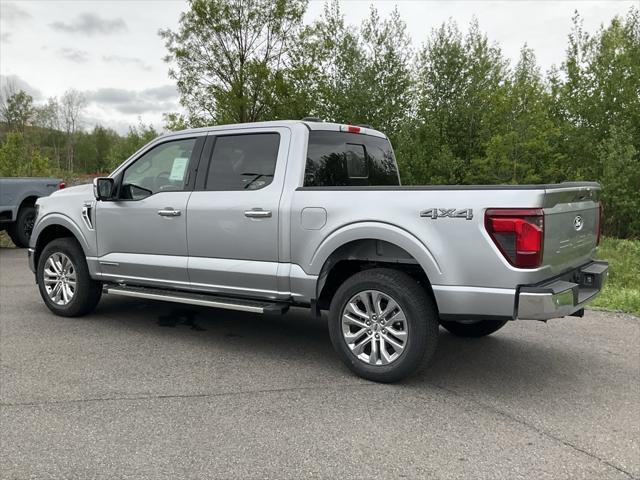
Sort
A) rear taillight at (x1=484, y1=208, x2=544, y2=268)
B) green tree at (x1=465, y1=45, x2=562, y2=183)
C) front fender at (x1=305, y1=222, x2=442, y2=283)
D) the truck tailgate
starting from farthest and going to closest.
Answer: green tree at (x1=465, y1=45, x2=562, y2=183)
front fender at (x1=305, y1=222, x2=442, y2=283)
the truck tailgate
rear taillight at (x1=484, y1=208, x2=544, y2=268)

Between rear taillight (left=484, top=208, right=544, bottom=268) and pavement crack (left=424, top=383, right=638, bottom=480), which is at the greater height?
rear taillight (left=484, top=208, right=544, bottom=268)

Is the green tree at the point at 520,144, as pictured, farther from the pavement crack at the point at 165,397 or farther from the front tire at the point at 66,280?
the pavement crack at the point at 165,397

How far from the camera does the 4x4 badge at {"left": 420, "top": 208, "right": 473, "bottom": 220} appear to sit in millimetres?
3758

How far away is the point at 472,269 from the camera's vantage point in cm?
379

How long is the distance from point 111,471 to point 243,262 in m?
2.21

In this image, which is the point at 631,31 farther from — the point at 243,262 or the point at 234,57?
the point at 243,262

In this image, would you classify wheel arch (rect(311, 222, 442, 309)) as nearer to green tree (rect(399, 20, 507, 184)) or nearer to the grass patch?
the grass patch

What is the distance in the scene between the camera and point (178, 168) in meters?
5.39

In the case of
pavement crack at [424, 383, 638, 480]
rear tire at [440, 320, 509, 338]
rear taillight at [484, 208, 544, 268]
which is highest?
rear taillight at [484, 208, 544, 268]

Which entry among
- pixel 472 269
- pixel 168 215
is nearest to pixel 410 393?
pixel 472 269

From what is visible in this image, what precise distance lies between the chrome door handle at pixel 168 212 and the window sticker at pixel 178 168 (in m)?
0.32

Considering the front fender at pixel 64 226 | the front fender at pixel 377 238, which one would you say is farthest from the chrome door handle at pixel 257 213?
the front fender at pixel 64 226

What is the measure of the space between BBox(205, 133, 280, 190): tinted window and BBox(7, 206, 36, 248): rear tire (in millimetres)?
8302

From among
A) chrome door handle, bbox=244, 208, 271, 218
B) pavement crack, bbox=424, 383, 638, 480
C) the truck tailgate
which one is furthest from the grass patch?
chrome door handle, bbox=244, 208, 271, 218
